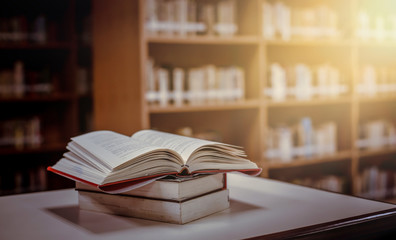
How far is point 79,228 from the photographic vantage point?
769 mm

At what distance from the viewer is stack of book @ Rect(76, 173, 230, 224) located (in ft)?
2.54

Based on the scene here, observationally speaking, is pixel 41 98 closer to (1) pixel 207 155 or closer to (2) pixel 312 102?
(2) pixel 312 102

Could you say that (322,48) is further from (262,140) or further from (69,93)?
(69,93)

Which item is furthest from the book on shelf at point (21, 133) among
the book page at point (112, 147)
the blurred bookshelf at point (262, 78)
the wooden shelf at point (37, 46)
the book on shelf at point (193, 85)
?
the book page at point (112, 147)

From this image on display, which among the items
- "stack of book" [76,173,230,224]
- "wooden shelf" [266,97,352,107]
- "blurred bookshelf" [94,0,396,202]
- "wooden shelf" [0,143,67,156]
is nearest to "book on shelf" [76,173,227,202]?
"stack of book" [76,173,230,224]

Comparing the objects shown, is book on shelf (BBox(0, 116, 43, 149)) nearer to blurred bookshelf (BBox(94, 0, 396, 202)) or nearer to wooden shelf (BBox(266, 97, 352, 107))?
blurred bookshelf (BBox(94, 0, 396, 202))

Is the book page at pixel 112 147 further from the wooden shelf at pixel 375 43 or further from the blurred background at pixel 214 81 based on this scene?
the wooden shelf at pixel 375 43

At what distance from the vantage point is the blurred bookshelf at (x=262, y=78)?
8.75 ft

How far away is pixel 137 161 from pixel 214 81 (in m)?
2.09

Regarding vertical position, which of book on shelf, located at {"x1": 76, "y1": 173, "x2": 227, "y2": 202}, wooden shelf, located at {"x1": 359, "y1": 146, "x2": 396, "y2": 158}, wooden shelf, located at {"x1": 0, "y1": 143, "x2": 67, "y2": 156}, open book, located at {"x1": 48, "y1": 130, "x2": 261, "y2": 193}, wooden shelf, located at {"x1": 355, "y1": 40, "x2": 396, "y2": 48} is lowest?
wooden shelf, located at {"x1": 359, "y1": 146, "x2": 396, "y2": 158}

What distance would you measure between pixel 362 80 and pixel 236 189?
275 centimetres

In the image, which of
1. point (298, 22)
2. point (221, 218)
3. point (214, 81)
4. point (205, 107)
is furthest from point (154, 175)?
point (298, 22)

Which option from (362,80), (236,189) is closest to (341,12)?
(362,80)

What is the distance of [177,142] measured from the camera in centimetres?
92
